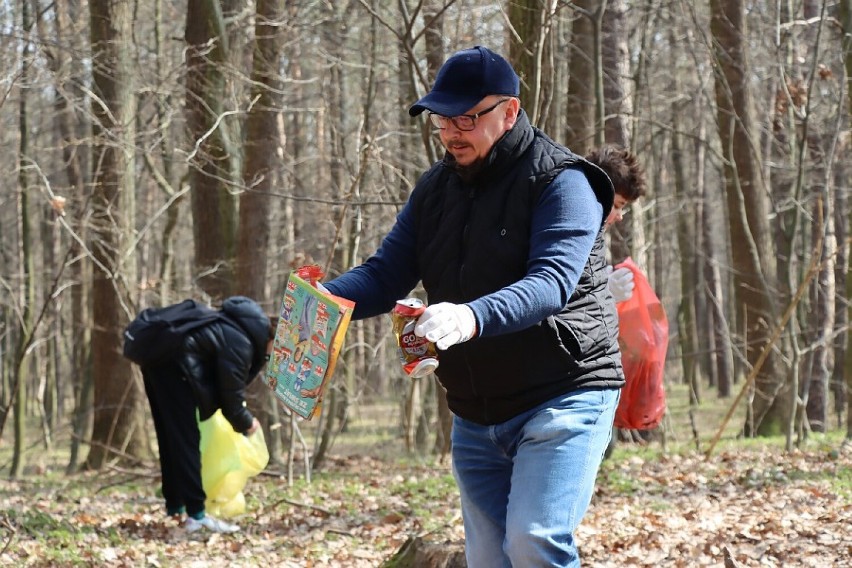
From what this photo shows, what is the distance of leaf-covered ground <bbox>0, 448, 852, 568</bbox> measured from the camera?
5633 millimetres

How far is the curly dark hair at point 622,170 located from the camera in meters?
4.84

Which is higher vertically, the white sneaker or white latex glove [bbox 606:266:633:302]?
white latex glove [bbox 606:266:633:302]

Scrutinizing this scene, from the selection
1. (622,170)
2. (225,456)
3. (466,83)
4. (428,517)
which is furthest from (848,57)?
(466,83)

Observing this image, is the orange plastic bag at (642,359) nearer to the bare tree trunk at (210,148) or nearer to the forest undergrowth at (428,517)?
the forest undergrowth at (428,517)

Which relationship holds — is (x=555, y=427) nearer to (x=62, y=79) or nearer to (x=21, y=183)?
(x=62, y=79)

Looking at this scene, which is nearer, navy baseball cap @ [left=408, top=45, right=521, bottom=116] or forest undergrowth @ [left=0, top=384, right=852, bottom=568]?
navy baseball cap @ [left=408, top=45, right=521, bottom=116]

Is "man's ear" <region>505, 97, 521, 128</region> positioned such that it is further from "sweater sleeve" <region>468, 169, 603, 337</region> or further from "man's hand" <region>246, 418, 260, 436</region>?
"man's hand" <region>246, 418, 260, 436</region>

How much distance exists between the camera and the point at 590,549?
18.6 ft

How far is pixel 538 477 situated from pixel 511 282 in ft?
1.81

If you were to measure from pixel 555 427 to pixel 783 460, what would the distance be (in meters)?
6.88

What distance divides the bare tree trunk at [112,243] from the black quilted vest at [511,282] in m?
9.01

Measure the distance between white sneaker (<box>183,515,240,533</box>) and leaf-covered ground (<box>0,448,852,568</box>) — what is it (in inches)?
2.4

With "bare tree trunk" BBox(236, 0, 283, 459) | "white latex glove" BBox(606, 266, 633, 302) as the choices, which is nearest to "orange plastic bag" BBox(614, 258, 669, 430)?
"white latex glove" BBox(606, 266, 633, 302)

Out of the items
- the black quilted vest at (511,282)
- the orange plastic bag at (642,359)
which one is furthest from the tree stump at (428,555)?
the black quilted vest at (511,282)
